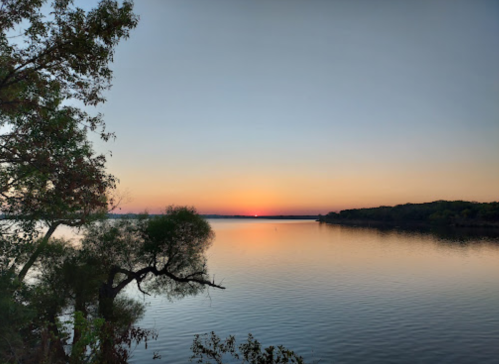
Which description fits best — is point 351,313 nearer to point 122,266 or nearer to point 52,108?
point 122,266

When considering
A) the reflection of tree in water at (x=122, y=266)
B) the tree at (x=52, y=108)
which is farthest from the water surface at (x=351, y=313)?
the tree at (x=52, y=108)

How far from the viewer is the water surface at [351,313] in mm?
34188

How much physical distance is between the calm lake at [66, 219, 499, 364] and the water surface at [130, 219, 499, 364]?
0.11 metres

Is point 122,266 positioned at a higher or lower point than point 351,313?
higher

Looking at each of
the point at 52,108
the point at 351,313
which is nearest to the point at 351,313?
the point at 351,313

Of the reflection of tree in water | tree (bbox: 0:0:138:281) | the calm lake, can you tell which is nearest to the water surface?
the calm lake

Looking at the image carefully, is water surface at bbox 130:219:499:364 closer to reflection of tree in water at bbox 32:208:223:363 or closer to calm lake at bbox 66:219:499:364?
calm lake at bbox 66:219:499:364

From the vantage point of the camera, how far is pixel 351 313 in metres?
47.2

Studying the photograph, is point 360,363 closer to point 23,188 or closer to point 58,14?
point 23,188

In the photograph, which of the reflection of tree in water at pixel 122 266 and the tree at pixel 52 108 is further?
the reflection of tree in water at pixel 122 266

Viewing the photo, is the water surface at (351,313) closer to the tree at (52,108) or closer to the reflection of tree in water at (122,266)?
the reflection of tree in water at (122,266)

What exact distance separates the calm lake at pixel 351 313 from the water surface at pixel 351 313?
11 cm

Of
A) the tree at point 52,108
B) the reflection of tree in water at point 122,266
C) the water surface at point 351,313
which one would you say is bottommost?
the water surface at point 351,313

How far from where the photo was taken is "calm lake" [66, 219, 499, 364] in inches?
1344
